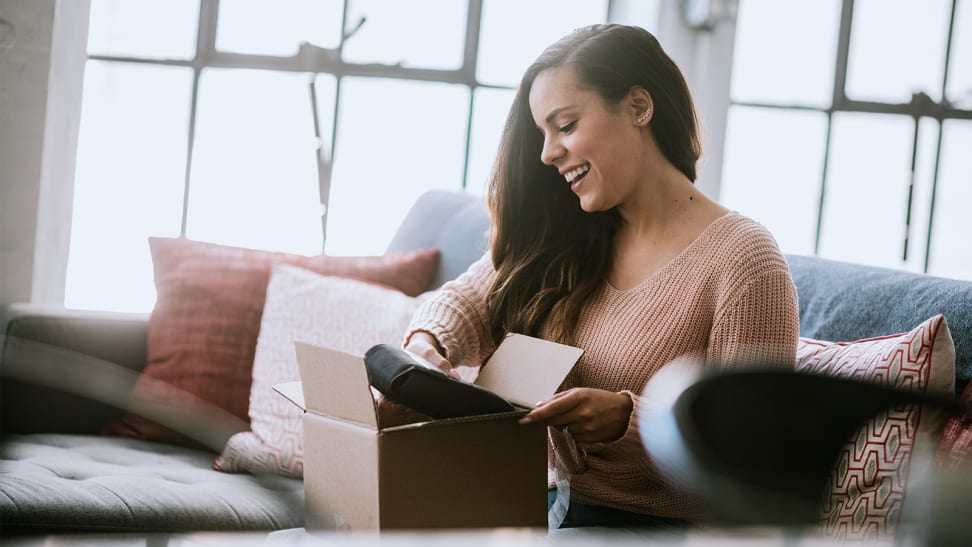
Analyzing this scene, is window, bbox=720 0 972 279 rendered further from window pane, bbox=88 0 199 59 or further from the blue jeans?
the blue jeans

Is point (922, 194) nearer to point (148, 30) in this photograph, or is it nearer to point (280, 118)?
point (280, 118)

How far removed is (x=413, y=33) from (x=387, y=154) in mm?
433

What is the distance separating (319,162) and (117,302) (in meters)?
0.85

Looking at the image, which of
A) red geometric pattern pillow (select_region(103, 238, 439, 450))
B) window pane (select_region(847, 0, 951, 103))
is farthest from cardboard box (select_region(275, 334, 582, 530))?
window pane (select_region(847, 0, 951, 103))

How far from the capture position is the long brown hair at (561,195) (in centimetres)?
162

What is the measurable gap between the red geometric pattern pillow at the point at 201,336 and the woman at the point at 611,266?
0.64 meters

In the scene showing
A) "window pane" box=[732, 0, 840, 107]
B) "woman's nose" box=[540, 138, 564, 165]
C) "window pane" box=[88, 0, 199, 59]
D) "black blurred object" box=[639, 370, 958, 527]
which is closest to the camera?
"black blurred object" box=[639, 370, 958, 527]

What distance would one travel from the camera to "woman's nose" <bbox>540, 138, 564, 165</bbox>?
165 centimetres

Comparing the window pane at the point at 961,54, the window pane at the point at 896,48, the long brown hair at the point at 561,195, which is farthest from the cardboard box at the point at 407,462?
the window pane at the point at 961,54

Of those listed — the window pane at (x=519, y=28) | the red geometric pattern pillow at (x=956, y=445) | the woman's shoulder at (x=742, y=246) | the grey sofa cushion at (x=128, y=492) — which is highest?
the window pane at (x=519, y=28)

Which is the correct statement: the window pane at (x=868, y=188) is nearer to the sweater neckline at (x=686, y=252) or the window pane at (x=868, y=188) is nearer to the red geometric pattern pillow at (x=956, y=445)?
the sweater neckline at (x=686, y=252)

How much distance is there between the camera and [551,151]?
1.65 m

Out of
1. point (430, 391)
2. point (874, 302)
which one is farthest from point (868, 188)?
point (430, 391)

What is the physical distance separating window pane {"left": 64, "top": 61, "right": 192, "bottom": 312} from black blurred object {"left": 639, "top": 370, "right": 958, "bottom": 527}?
2.95m
